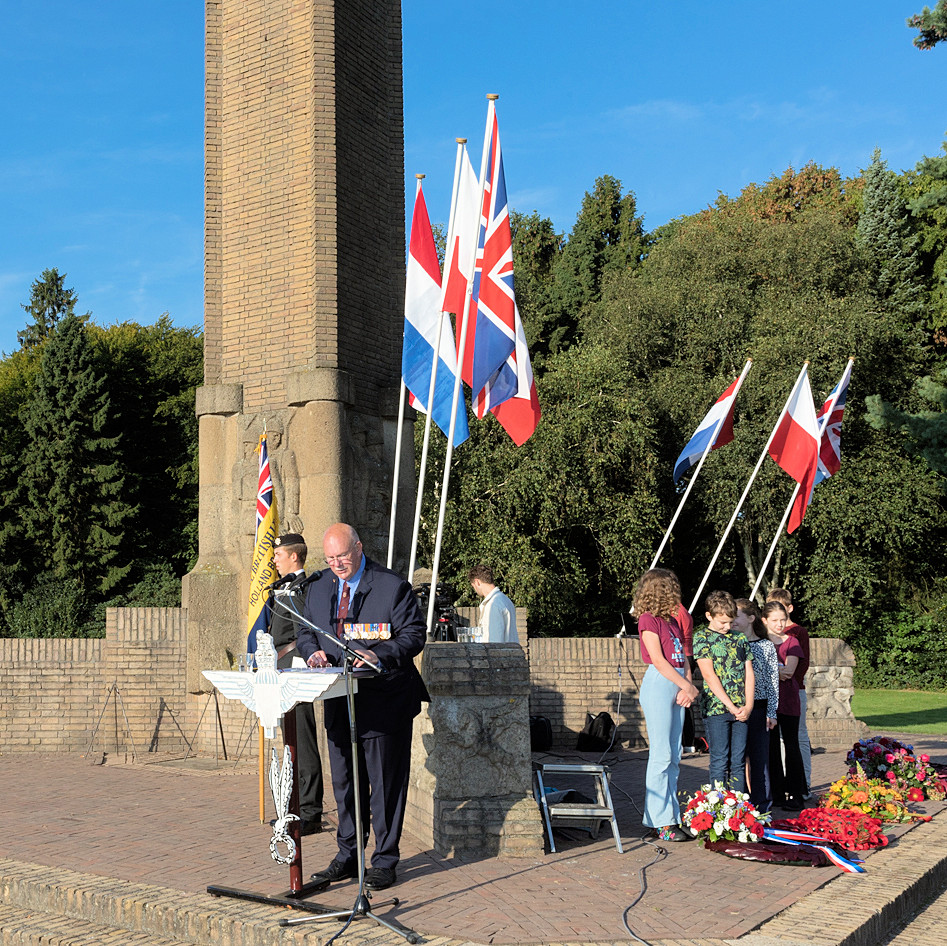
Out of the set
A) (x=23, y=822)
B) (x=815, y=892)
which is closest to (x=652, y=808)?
(x=815, y=892)

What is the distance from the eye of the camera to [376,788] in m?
6.07

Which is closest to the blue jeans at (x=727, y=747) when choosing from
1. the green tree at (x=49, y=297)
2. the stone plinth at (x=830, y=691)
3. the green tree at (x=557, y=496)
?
the stone plinth at (x=830, y=691)

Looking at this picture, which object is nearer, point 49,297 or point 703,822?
point 703,822

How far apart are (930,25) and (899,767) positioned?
588 inches

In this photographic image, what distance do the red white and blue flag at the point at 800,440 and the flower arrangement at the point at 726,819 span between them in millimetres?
8259

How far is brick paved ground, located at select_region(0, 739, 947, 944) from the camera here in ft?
17.4

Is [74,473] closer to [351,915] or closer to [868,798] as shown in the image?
[868,798]

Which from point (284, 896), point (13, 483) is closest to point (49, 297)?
point (13, 483)

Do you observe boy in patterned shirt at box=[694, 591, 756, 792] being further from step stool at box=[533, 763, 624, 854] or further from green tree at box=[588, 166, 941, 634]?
green tree at box=[588, 166, 941, 634]

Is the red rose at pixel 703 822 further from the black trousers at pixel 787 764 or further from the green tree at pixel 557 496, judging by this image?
the green tree at pixel 557 496

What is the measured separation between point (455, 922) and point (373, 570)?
2026 mm

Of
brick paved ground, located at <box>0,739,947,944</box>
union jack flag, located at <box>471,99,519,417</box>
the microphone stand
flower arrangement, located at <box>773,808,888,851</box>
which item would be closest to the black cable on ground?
brick paved ground, located at <box>0,739,947,944</box>

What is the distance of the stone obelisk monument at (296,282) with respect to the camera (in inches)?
476

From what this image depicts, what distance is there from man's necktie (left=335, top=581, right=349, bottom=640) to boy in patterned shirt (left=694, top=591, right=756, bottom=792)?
3136 mm
